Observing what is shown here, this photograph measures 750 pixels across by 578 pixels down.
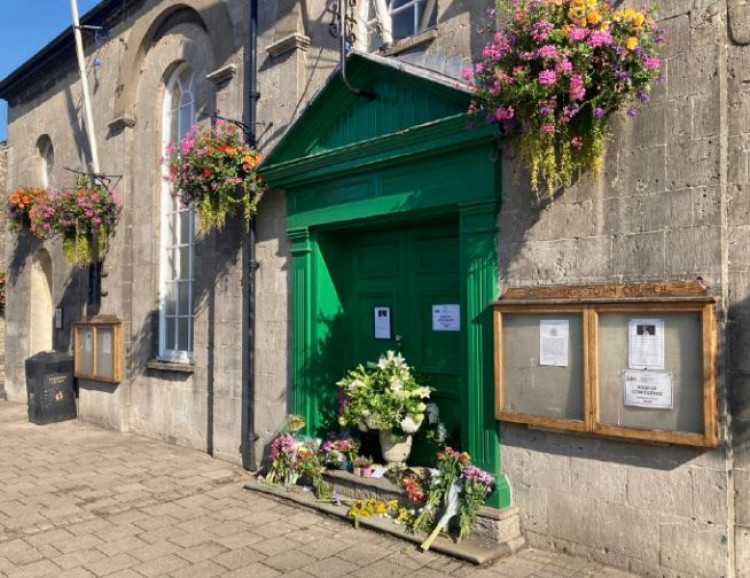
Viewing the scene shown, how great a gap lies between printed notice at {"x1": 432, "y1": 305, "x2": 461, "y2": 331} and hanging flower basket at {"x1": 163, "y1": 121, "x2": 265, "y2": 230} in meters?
2.42

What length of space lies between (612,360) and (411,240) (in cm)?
232

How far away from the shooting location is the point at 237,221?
750 centimetres

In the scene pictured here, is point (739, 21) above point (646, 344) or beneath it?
above

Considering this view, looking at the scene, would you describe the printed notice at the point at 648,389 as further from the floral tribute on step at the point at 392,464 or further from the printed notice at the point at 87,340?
the printed notice at the point at 87,340

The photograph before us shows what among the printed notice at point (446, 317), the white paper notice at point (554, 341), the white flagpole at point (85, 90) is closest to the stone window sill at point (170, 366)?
the white flagpole at point (85, 90)

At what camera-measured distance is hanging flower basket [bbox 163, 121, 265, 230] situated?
22.6 feet

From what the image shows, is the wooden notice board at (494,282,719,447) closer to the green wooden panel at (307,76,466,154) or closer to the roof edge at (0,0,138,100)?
the green wooden panel at (307,76,466,154)

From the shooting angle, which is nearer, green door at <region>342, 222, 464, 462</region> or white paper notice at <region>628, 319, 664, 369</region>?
white paper notice at <region>628, 319, 664, 369</region>

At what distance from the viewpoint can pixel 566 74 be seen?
13.3 feet

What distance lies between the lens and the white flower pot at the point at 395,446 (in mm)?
5599

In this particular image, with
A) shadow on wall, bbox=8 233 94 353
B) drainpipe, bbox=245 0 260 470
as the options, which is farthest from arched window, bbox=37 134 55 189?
drainpipe, bbox=245 0 260 470

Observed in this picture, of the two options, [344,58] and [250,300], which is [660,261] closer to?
[344,58]

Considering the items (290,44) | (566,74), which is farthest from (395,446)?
(290,44)

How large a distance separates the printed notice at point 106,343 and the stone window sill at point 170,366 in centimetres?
95
